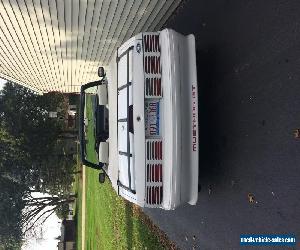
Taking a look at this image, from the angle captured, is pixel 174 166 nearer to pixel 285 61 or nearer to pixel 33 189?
pixel 285 61

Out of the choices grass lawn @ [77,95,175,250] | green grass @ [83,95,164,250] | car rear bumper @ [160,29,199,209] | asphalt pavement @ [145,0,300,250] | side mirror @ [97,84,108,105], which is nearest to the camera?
asphalt pavement @ [145,0,300,250]

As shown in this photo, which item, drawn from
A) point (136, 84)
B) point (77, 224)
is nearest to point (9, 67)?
point (136, 84)

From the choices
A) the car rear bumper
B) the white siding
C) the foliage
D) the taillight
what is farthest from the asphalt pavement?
the foliage

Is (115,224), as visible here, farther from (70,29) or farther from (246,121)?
(246,121)

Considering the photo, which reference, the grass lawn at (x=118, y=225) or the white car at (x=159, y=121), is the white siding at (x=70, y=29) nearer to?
the grass lawn at (x=118, y=225)

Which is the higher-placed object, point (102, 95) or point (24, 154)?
point (102, 95)

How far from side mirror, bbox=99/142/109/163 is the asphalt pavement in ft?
6.60

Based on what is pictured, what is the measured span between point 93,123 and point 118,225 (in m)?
6.90

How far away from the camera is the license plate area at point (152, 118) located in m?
6.76

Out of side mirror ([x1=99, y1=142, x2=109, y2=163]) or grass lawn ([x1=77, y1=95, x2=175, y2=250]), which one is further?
grass lawn ([x1=77, y1=95, x2=175, y2=250])

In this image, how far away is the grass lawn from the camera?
1030cm

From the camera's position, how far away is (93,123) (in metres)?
9.25

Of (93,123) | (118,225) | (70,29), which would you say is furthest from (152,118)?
(118,225)

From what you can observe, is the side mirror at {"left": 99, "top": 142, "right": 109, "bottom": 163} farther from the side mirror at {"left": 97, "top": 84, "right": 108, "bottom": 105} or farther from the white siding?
the white siding
